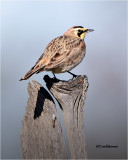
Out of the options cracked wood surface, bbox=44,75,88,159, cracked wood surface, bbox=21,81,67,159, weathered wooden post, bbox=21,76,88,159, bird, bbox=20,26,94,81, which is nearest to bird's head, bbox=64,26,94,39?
bird, bbox=20,26,94,81

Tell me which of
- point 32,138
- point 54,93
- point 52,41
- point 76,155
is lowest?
point 76,155

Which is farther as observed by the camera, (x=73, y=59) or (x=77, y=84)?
(x=73, y=59)

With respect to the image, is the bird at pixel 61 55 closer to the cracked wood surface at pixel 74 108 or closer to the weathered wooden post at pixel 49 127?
the cracked wood surface at pixel 74 108

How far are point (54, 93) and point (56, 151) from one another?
2.79ft

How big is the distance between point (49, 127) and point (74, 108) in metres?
0.45

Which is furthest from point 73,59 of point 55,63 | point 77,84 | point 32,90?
point 32,90

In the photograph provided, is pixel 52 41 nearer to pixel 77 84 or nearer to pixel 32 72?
pixel 32 72

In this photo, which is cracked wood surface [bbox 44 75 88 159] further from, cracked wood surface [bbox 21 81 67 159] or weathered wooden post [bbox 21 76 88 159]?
cracked wood surface [bbox 21 81 67 159]

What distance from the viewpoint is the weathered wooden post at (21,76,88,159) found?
3.15 metres

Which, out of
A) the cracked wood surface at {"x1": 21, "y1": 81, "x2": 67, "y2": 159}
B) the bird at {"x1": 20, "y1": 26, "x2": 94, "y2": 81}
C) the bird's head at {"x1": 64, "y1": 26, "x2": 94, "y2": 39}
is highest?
the bird's head at {"x1": 64, "y1": 26, "x2": 94, "y2": 39}

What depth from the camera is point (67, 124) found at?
3.37 metres

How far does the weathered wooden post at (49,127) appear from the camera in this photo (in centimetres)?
315

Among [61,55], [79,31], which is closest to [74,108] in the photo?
[61,55]

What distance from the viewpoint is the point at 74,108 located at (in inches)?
138
